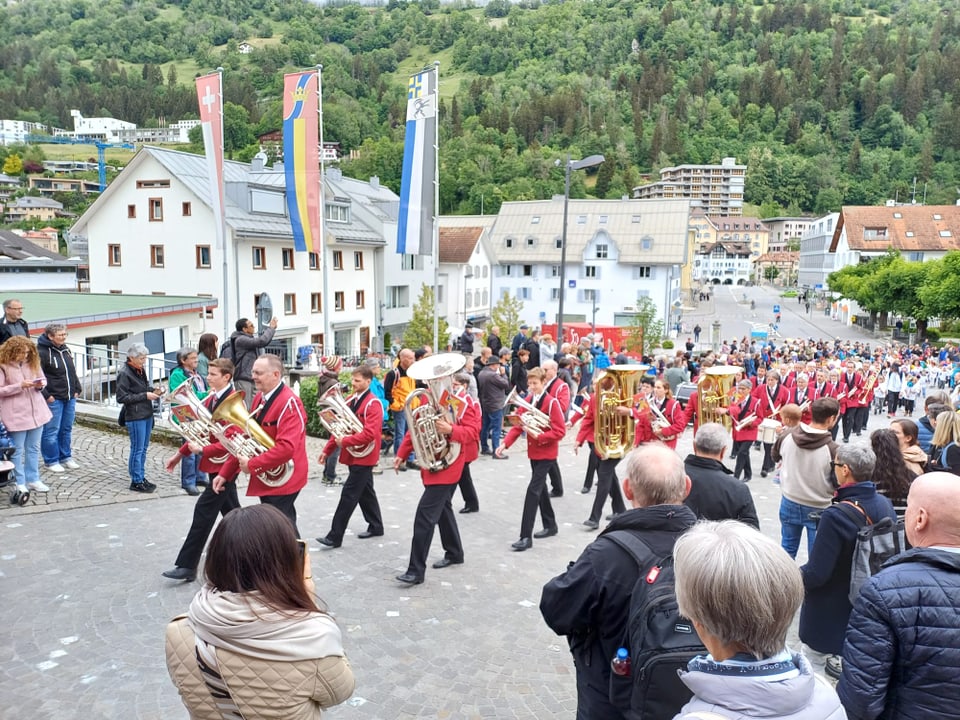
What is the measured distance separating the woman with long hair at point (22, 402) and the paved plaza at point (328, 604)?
443 millimetres

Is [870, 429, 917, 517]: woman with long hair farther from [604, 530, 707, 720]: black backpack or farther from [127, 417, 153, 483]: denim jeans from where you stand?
[127, 417, 153, 483]: denim jeans

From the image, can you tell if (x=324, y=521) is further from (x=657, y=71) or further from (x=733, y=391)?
(x=657, y=71)

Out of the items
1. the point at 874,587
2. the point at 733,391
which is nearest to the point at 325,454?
the point at 874,587

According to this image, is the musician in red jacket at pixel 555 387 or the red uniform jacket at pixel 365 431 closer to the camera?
the red uniform jacket at pixel 365 431

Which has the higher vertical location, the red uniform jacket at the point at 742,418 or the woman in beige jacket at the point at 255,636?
the woman in beige jacket at the point at 255,636

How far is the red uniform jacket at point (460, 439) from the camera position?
6926 mm

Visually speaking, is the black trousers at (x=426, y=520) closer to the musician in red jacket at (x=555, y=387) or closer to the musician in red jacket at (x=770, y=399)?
the musician in red jacket at (x=555, y=387)

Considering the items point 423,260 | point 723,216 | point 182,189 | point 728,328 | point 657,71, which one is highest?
point 657,71

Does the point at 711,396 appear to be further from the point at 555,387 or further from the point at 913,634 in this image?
the point at 913,634

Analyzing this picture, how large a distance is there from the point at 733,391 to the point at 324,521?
6.95m

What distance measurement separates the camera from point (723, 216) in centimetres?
18262

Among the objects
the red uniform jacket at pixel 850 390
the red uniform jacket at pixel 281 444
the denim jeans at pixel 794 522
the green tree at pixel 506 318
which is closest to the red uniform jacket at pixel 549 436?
the denim jeans at pixel 794 522

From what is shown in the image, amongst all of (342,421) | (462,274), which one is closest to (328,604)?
(342,421)

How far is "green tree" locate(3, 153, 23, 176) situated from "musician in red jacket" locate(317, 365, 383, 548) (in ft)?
552
